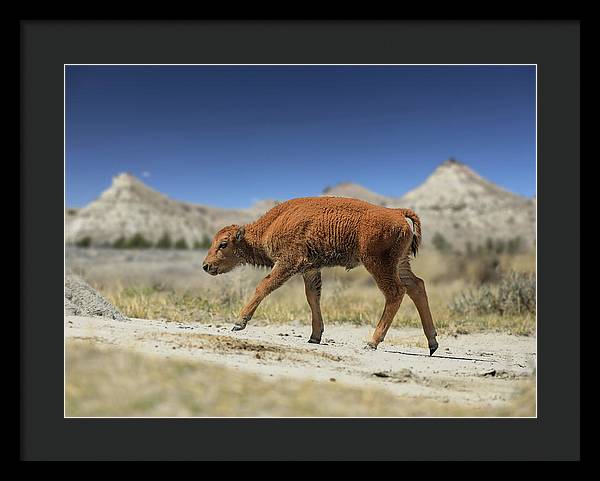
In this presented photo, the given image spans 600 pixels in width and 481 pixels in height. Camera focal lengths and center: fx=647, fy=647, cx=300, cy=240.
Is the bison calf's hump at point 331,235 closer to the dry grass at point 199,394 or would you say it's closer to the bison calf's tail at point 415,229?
the bison calf's tail at point 415,229

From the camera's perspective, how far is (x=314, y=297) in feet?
28.6

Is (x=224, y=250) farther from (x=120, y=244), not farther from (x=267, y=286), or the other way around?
(x=120, y=244)

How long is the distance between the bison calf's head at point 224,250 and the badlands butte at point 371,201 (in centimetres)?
2527

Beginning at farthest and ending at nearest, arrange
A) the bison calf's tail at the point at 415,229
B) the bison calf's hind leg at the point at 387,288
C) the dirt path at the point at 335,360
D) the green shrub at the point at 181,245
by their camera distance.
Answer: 1. the green shrub at the point at 181,245
2. the bison calf's tail at the point at 415,229
3. the bison calf's hind leg at the point at 387,288
4. the dirt path at the point at 335,360

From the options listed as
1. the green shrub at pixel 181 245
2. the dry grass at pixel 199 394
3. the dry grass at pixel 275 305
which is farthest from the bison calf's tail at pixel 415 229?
the green shrub at pixel 181 245

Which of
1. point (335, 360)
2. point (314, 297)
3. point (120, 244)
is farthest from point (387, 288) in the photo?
point (120, 244)

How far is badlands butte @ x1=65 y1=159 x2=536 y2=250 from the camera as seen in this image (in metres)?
38.6

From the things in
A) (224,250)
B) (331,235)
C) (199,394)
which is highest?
(331,235)

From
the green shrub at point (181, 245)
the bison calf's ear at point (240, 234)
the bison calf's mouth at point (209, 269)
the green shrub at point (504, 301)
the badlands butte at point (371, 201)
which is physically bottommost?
the green shrub at point (504, 301)

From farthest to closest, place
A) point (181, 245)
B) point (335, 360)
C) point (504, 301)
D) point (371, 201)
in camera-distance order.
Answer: point (371, 201) → point (181, 245) → point (504, 301) → point (335, 360)

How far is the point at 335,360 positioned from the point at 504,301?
7104 mm

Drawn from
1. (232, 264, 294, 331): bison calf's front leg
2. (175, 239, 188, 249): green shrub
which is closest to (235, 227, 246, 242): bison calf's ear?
(232, 264, 294, 331): bison calf's front leg

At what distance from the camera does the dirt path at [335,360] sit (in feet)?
21.9
